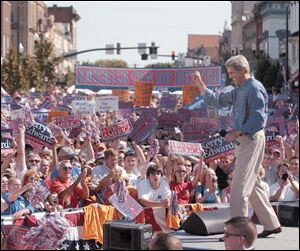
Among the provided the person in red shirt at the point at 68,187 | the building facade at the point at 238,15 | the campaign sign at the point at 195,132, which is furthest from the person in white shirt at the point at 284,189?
the building facade at the point at 238,15

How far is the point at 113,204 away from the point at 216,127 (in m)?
8.25

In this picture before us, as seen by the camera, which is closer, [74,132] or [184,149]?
[184,149]

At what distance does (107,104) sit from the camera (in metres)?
22.8

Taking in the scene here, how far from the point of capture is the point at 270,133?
1473 cm

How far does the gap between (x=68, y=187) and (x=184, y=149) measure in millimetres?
2739

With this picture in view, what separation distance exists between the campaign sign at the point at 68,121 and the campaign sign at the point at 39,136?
12.1ft

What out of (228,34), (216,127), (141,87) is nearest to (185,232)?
(216,127)

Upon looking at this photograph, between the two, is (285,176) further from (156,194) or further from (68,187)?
(68,187)

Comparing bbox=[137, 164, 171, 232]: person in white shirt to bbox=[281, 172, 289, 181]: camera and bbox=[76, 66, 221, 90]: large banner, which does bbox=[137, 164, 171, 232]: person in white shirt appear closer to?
bbox=[281, 172, 289, 181]: camera

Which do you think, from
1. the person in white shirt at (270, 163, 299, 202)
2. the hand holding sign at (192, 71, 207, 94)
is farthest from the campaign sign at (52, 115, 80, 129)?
the hand holding sign at (192, 71, 207, 94)

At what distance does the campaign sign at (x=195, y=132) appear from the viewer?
16.5m

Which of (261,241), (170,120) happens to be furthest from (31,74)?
(261,241)

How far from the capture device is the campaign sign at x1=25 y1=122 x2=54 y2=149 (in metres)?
13.4

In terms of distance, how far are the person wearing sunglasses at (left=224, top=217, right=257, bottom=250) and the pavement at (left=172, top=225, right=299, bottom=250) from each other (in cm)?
53
